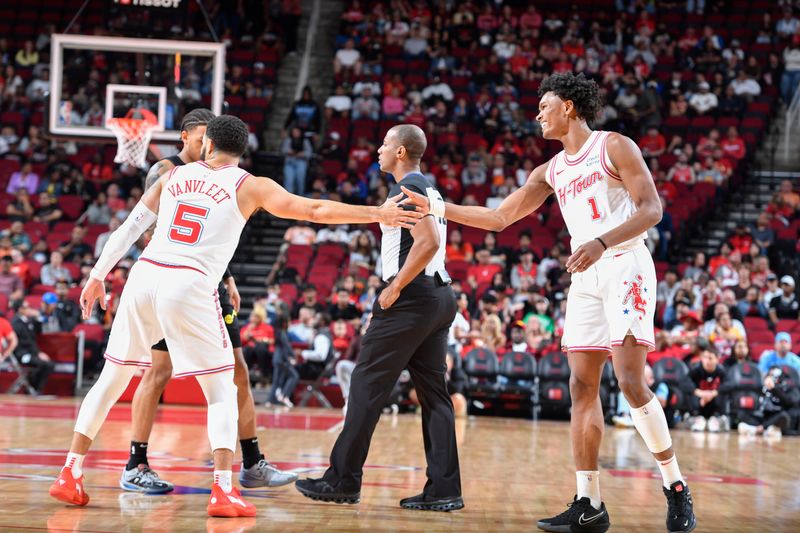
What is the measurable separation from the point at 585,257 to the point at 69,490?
2778mm

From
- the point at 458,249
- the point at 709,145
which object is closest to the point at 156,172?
the point at 458,249

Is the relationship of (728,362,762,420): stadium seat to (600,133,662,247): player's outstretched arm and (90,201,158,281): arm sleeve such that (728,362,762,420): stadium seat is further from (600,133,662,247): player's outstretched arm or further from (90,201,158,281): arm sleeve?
(90,201,158,281): arm sleeve

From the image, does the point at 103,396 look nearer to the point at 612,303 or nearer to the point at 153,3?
the point at 612,303

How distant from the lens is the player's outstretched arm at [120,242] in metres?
5.19

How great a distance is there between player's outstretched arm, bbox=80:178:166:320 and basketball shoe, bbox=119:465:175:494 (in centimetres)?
97

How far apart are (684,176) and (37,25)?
47.4 ft

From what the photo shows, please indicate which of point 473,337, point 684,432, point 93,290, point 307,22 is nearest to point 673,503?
point 93,290

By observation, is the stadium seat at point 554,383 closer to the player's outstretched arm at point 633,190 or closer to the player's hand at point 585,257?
the player's outstretched arm at point 633,190

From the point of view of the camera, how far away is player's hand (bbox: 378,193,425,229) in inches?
187

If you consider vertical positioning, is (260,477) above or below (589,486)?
below

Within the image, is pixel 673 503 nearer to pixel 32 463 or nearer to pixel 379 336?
pixel 379 336

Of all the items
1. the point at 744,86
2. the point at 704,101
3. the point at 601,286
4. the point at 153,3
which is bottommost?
the point at 601,286

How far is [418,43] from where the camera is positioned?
21297 millimetres

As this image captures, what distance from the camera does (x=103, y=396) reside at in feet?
16.4
